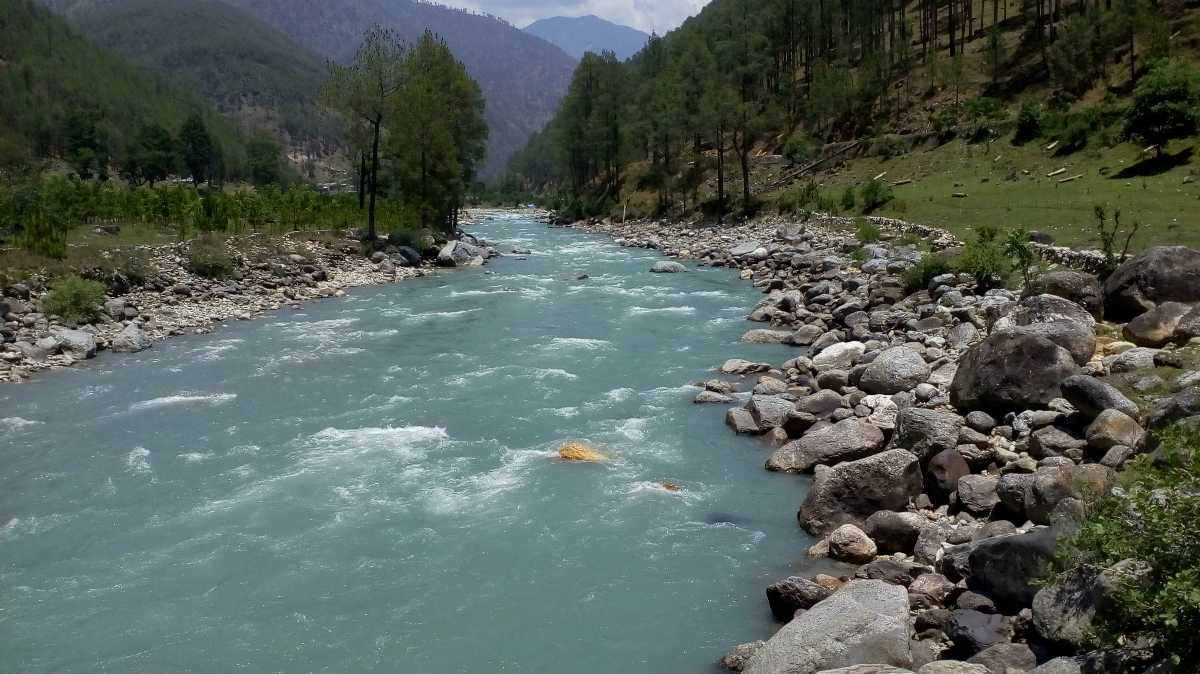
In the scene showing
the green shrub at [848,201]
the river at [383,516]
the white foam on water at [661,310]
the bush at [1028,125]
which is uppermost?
the bush at [1028,125]

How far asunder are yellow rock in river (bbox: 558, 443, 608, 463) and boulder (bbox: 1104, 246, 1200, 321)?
36.1 ft

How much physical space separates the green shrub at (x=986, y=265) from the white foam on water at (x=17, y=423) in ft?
76.7

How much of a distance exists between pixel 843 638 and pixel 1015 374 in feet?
24.2

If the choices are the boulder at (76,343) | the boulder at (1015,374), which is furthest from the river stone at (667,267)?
the boulder at (1015,374)

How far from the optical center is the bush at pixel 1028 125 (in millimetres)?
45938

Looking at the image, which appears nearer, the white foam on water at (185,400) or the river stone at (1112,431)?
the river stone at (1112,431)

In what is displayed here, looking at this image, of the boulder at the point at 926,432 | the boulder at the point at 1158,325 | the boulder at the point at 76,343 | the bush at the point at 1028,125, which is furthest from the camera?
the bush at the point at 1028,125

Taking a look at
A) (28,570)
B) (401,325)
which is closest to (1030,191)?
(401,325)

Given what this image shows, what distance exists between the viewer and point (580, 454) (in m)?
14.9

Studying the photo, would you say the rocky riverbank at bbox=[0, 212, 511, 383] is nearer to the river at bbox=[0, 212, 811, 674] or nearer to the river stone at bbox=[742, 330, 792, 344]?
the river at bbox=[0, 212, 811, 674]

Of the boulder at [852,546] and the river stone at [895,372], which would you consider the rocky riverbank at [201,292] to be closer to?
the boulder at [852,546]

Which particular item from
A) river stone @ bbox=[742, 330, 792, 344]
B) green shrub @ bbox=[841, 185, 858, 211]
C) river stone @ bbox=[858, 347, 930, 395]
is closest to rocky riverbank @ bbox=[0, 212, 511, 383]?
river stone @ bbox=[742, 330, 792, 344]

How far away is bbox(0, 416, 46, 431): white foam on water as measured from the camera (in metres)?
17.2

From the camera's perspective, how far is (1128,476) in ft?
31.0
